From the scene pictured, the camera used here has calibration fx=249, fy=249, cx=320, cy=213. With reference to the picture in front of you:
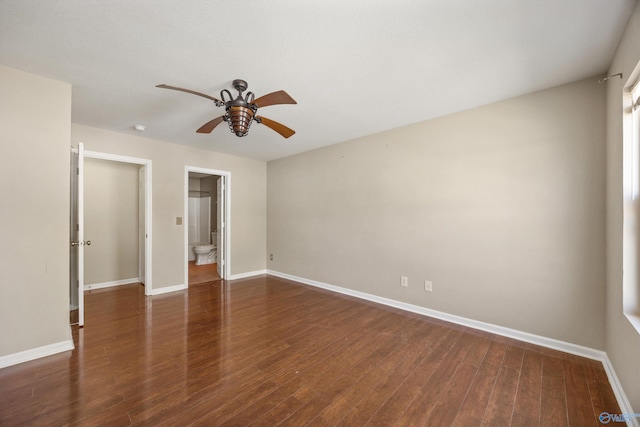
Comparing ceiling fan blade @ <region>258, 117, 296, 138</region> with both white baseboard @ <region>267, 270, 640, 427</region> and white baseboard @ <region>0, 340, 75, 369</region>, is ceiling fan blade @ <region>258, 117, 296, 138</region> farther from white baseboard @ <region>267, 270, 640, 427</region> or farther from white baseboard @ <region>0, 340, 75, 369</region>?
white baseboard @ <region>0, 340, 75, 369</region>

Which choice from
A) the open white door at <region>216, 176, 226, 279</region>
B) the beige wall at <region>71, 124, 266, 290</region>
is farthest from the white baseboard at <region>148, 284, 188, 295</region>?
the open white door at <region>216, 176, 226, 279</region>

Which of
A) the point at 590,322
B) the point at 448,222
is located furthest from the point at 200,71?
the point at 590,322

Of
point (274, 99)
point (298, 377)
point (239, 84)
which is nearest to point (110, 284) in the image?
point (298, 377)

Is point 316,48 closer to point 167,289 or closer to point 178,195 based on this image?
point 178,195

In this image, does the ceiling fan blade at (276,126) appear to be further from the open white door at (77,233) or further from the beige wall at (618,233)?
the beige wall at (618,233)

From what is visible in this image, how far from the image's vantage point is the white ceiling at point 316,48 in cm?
152

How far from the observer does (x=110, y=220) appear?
15.1 ft

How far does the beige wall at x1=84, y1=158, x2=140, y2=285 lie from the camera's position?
4383mm

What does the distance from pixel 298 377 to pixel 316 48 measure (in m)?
2.54

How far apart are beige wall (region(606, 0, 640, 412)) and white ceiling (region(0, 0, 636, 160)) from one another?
0.17 meters

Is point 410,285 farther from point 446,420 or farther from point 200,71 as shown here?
point 200,71

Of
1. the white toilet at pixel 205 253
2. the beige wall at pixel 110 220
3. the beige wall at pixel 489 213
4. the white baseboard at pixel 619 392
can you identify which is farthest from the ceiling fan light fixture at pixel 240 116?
the white toilet at pixel 205 253

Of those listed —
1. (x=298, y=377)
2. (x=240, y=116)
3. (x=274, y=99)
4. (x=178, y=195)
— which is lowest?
(x=298, y=377)

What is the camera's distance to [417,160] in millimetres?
3340
